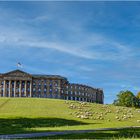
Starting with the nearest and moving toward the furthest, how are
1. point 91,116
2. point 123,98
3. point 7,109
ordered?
1. point 91,116
2. point 7,109
3. point 123,98

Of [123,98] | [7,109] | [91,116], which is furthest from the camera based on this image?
[123,98]

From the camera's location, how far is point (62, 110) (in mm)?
82188

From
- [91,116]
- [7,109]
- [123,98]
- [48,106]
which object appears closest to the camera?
[91,116]

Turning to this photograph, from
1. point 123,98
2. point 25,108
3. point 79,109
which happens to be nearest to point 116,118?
point 79,109

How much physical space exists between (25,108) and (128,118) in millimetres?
21320

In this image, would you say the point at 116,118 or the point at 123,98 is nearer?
the point at 116,118

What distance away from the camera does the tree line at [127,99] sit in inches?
7017

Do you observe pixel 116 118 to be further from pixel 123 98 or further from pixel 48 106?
→ pixel 123 98

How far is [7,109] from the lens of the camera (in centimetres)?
8144

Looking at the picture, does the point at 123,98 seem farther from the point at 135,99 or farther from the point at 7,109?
the point at 7,109

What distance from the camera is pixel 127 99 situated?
179m

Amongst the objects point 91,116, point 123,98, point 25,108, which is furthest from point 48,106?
point 123,98

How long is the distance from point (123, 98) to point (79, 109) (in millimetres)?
98983

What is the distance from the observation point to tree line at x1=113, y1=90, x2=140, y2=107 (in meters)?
178
